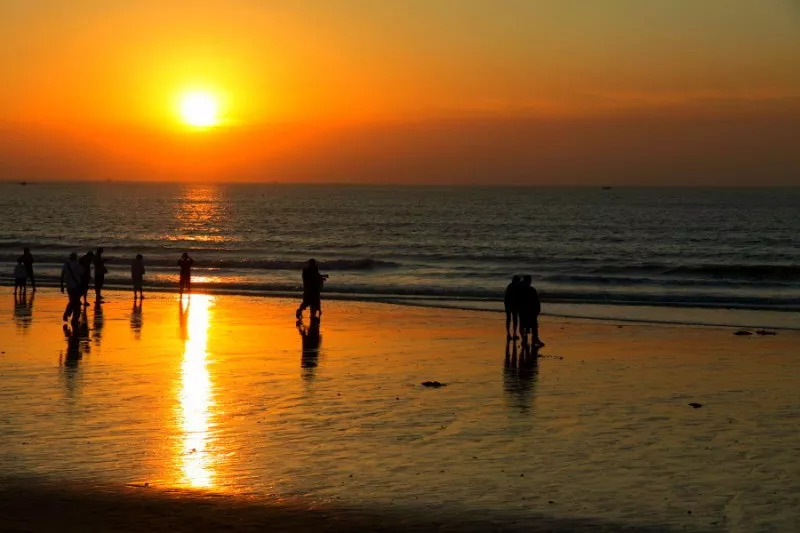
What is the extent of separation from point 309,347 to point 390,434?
319 inches

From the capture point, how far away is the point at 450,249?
262 ft

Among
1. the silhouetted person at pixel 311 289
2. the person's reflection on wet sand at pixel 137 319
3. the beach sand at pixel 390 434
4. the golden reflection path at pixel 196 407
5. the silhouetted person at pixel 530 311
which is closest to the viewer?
the beach sand at pixel 390 434

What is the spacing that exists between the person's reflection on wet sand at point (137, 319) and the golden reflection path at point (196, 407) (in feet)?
3.12

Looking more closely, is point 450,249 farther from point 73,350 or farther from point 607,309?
point 73,350

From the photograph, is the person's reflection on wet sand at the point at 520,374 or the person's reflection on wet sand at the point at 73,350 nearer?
the person's reflection on wet sand at the point at 520,374

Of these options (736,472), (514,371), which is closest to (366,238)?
(514,371)

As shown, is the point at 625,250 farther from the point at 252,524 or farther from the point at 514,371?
the point at 252,524

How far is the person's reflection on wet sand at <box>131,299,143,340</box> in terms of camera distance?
75.0 ft

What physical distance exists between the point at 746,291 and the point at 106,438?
3400 cm

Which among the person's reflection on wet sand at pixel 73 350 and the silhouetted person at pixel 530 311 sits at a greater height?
the silhouetted person at pixel 530 311

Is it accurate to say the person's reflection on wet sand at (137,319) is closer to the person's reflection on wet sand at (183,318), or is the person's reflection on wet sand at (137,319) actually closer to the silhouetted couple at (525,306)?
the person's reflection on wet sand at (183,318)

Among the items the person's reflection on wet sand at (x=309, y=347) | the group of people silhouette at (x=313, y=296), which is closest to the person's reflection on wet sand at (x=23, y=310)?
the group of people silhouette at (x=313, y=296)

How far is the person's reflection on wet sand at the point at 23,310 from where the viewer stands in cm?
2467

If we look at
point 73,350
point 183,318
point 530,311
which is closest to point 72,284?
point 183,318
